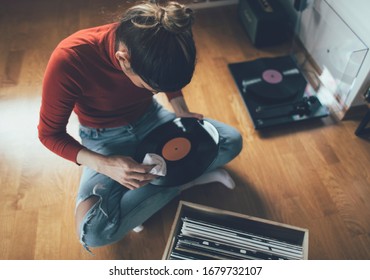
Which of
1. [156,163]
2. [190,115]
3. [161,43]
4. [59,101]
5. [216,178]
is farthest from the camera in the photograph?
[216,178]

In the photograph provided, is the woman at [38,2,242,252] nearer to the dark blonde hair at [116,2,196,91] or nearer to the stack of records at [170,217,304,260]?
the dark blonde hair at [116,2,196,91]

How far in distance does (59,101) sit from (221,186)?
67cm

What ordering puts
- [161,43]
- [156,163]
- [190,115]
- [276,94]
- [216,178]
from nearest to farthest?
[161,43], [156,163], [190,115], [216,178], [276,94]

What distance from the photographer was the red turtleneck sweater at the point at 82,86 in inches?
31.8

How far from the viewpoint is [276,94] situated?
4.69ft

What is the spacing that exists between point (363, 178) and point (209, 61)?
34.7 inches

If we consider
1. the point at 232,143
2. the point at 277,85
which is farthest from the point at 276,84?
the point at 232,143

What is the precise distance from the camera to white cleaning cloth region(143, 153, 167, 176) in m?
0.93

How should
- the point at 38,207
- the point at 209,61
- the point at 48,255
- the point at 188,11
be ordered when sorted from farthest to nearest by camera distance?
the point at 209,61 < the point at 38,207 < the point at 48,255 < the point at 188,11

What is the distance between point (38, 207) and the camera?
3.96 ft

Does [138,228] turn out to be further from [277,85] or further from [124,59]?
[277,85]

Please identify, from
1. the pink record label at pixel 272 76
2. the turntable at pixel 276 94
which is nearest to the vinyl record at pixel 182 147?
the turntable at pixel 276 94

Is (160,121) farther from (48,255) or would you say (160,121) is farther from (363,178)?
(363,178)
